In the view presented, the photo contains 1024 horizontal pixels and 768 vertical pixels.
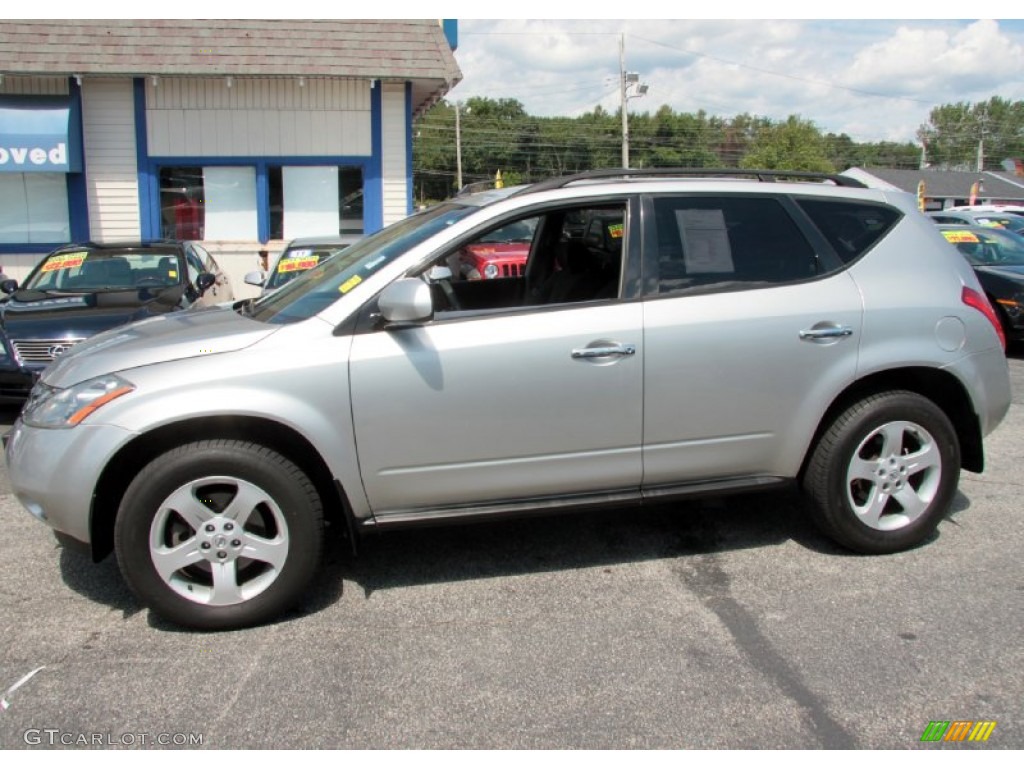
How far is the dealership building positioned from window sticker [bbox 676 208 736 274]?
10.9 meters

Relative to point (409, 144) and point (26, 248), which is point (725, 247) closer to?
point (409, 144)

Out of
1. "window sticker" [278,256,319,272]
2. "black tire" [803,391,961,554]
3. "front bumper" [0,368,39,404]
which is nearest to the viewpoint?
"black tire" [803,391,961,554]

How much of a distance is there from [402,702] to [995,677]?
2.12 metres

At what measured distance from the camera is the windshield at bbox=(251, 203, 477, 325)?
12.6 ft

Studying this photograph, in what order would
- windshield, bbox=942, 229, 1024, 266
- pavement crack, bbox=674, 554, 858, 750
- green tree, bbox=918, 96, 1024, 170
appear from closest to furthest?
pavement crack, bbox=674, 554, 858, 750
windshield, bbox=942, 229, 1024, 266
green tree, bbox=918, 96, 1024, 170

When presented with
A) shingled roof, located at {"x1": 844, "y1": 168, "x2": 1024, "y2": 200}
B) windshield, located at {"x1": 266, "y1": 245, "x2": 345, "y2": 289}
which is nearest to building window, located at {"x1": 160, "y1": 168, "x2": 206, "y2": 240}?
windshield, located at {"x1": 266, "y1": 245, "x2": 345, "y2": 289}

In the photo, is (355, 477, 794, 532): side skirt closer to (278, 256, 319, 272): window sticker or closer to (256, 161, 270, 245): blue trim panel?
(278, 256, 319, 272): window sticker

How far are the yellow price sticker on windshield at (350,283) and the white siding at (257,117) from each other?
11.4 metres

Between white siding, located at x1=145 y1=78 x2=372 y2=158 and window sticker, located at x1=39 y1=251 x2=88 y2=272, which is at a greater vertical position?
white siding, located at x1=145 y1=78 x2=372 y2=158

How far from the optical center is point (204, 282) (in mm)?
8336

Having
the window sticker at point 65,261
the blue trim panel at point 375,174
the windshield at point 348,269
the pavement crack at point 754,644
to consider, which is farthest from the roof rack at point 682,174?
the blue trim panel at point 375,174

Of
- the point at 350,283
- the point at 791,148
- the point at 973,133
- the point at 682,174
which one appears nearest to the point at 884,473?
the point at 682,174

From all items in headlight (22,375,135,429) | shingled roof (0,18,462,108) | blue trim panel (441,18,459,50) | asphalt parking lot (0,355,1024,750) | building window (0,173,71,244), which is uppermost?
blue trim panel (441,18,459,50)

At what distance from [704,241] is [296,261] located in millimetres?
6173
